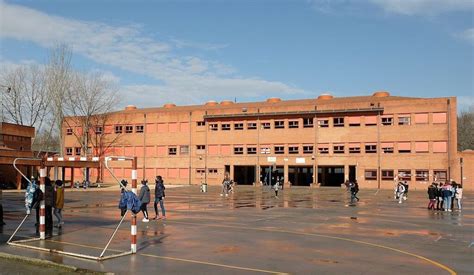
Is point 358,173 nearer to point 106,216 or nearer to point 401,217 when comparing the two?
point 401,217

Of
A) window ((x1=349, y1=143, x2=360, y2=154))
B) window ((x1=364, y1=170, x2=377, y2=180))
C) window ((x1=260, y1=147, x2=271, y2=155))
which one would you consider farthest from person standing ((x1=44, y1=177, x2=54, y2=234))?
window ((x1=260, y1=147, x2=271, y2=155))

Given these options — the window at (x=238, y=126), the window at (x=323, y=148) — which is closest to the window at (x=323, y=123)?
the window at (x=323, y=148)

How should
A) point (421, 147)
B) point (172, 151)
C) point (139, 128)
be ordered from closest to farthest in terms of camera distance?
1. point (421, 147)
2. point (172, 151)
3. point (139, 128)

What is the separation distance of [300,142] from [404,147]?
44.0 ft

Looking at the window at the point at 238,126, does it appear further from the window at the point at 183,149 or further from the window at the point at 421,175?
the window at the point at 421,175

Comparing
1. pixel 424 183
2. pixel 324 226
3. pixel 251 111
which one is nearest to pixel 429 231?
pixel 324 226

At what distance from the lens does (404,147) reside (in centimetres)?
6216

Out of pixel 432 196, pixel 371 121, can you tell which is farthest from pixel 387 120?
pixel 432 196

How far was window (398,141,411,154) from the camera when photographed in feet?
204

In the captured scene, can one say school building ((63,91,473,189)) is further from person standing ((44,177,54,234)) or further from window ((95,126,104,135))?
person standing ((44,177,54,234))

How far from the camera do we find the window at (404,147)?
2442 inches

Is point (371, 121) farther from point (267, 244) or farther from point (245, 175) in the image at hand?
point (267, 244)

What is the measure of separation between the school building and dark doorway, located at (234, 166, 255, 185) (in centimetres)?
15

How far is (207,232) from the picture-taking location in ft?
54.5
